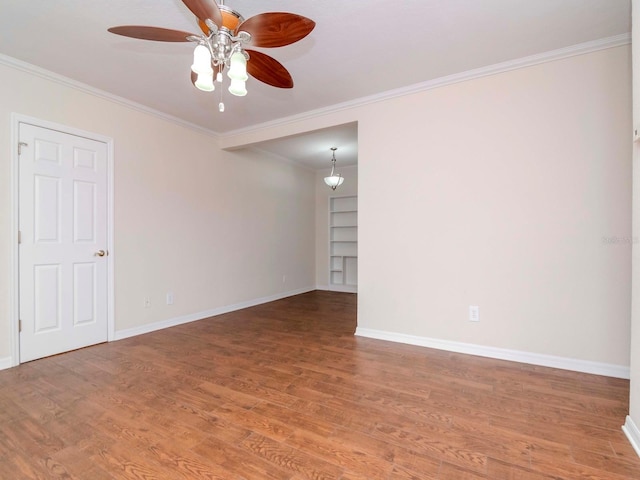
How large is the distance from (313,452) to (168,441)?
771mm

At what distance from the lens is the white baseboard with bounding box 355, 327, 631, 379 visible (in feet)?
7.51

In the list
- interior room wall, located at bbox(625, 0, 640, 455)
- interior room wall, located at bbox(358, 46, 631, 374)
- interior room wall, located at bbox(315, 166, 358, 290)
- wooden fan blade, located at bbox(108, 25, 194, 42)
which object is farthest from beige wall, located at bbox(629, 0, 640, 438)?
interior room wall, located at bbox(315, 166, 358, 290)

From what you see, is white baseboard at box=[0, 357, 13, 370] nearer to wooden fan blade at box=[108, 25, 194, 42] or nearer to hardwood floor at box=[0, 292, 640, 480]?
hardwood floor at box=[0, 292, 640, 480]

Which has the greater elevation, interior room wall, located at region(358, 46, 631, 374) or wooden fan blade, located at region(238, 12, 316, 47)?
wooden fan blade, located at region(238, 12, 316, 47)

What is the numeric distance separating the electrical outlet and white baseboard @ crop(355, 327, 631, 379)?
0.24 metres

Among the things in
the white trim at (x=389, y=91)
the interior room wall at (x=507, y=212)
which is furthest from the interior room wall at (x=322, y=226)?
the interior room wall at (x=507, y=212)

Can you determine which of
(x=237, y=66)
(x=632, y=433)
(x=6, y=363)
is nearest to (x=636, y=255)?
(x=632, y=433)

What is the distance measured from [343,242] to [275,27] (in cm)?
518

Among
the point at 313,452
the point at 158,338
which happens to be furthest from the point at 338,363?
the point at 158,338

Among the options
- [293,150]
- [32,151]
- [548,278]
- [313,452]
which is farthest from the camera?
[293,150]

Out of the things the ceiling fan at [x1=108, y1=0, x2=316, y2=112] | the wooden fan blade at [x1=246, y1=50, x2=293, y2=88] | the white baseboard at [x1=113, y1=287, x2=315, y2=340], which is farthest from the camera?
the white baseboard at [x1=113, y1=287, x2=315, y2=340]

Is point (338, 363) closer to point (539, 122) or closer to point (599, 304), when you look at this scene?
point (599, 304)

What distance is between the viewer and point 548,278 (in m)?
2.47

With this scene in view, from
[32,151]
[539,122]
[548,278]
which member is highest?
[539,122]
